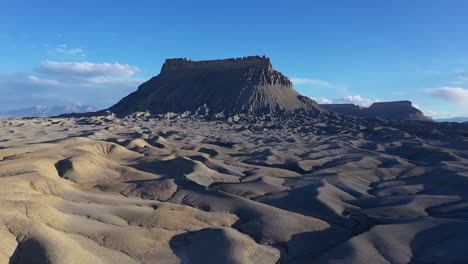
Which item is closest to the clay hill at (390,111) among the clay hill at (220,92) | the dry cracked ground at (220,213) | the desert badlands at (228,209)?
the clay hill at (220,92)

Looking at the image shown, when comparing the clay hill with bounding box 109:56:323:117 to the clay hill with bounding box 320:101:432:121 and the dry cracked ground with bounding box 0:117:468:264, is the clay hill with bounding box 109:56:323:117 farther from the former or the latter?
the dry cracked ground with bounding box 0:117:468:264

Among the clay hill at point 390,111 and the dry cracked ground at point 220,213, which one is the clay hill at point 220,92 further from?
the dry cracked ground at point 220,213

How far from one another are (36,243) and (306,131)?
2193 inches

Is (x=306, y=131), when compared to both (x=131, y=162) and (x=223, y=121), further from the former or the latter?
(x=131, y=162)

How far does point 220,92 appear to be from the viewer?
84.6 meters

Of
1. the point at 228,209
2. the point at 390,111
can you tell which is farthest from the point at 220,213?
the point at 390,111

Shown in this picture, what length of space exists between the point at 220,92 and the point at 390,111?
62212 millimetres

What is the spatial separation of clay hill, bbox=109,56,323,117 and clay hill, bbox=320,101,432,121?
123 feet

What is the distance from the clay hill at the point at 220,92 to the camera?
261 feet

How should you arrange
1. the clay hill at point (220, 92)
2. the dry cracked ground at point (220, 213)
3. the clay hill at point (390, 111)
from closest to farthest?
the dry cracked ground at point (220, 213) < the clay hill at point (220, 92) < the clay hill at point (390, 111)

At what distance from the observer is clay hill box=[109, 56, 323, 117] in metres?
79.6

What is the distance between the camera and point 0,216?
10.3 m

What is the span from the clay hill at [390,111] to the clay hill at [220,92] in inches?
1477

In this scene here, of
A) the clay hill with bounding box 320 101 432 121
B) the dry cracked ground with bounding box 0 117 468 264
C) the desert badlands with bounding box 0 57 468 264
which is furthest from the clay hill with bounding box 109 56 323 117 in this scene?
the dry cracked ground with bounding box 0 117 468 264
